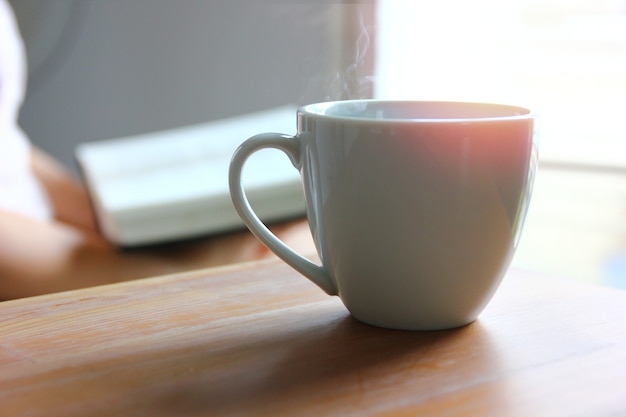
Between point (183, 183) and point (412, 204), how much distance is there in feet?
2.19

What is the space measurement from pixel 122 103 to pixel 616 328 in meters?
1.61

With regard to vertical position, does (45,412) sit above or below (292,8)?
below

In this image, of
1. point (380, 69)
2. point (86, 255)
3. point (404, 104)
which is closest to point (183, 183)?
point (86, 255)

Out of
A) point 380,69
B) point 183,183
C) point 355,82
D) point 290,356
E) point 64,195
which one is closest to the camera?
point 290,356

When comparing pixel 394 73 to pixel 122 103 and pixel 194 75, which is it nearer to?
pixel 194 75

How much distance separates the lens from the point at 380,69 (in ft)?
5.70

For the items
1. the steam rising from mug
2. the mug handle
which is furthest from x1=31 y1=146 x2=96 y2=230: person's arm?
the mug handle

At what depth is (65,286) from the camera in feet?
2.68

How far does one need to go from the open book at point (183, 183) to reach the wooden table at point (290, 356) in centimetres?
41

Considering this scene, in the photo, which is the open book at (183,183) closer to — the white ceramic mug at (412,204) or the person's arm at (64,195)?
the person's arm at (64,195)

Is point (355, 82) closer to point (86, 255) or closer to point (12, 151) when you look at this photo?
point (86, 255)

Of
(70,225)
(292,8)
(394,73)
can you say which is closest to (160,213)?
(70,225)

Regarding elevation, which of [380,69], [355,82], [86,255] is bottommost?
[86,255]

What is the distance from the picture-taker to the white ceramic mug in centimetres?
34
